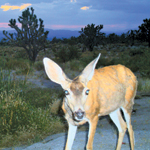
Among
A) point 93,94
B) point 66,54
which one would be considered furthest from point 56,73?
point 66,54

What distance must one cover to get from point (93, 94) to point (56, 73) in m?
0.70

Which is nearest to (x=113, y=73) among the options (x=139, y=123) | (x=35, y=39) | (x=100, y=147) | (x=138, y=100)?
(x=100, y=147)

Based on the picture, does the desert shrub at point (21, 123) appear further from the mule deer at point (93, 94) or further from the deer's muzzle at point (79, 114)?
the deer's muzzle at point (79, 114)

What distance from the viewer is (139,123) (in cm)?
559

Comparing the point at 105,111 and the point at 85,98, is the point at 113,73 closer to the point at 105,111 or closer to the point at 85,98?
the point at 105,111

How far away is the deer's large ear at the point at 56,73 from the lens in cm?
320

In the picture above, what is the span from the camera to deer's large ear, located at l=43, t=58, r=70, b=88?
3199mm

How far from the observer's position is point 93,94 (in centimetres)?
344

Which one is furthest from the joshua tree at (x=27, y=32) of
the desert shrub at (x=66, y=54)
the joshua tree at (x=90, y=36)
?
the joshua tree at (x=90, y=36)

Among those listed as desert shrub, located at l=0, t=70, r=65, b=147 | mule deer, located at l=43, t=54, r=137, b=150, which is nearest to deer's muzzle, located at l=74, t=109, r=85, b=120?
mule deer, located at l=43, t=54, r=137, b=150

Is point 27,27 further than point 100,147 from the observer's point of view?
Yes

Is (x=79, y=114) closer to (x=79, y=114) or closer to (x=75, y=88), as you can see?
(x=79, y=114)

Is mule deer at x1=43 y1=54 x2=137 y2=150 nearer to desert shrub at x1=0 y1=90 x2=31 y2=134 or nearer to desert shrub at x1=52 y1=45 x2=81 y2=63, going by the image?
desert shrub at x1=0 y1=90 x2=31 y2=134

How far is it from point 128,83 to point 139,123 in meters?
2.01
